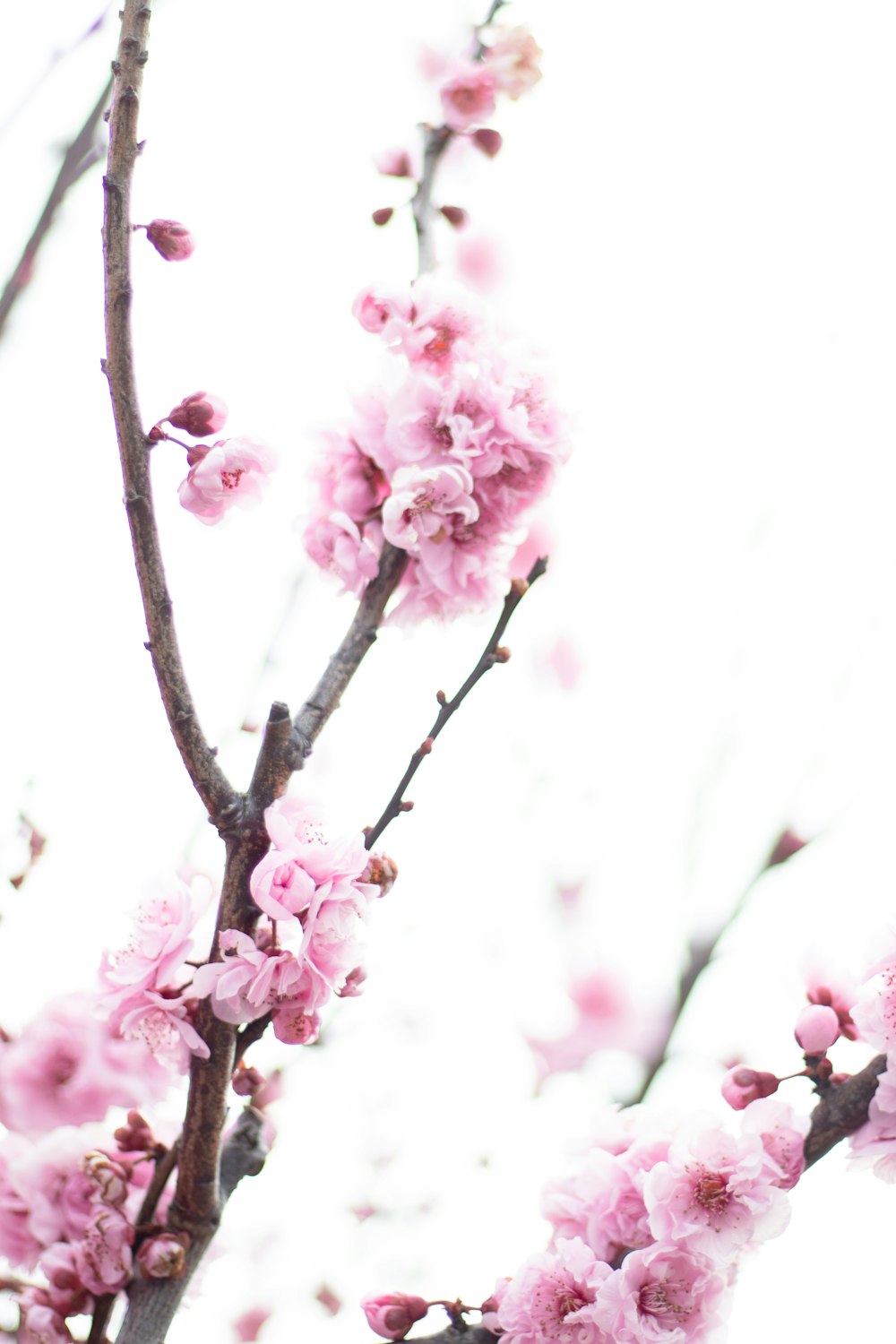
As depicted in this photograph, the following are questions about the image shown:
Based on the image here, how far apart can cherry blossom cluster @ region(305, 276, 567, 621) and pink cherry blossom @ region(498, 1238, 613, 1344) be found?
903mm

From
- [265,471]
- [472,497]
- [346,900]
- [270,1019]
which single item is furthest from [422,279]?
[270,1019]

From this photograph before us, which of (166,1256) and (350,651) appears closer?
(166,1256)

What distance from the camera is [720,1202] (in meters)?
1.26

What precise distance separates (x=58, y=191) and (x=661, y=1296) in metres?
2.08

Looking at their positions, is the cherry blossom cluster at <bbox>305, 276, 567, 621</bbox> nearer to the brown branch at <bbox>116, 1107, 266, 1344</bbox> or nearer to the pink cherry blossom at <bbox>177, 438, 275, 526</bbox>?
the pink cherry blossom at <bbox>177, 438, 275, 526</bbox>

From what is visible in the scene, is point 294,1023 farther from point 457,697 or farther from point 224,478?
point 224,478

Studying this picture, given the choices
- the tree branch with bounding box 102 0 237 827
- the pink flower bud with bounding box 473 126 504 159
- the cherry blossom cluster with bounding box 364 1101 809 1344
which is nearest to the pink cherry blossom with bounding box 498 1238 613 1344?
the cherry blossom cluster with bounding box 364 1101 809 1344

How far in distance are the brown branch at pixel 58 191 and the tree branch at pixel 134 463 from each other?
35.6 inches

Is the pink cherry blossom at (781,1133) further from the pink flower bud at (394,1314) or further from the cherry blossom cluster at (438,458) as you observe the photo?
the cherry blossom cluster at (438,458)

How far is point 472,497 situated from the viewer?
1.51 m

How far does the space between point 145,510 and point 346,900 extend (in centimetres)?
48

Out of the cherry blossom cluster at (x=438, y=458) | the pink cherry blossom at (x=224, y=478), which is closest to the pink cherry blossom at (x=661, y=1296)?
the cherry blossom cluster at (x=438, y=458)

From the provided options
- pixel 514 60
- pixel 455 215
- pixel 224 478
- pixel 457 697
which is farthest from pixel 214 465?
pixel 514 60

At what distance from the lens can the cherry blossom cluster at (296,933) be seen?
3.54 ft
